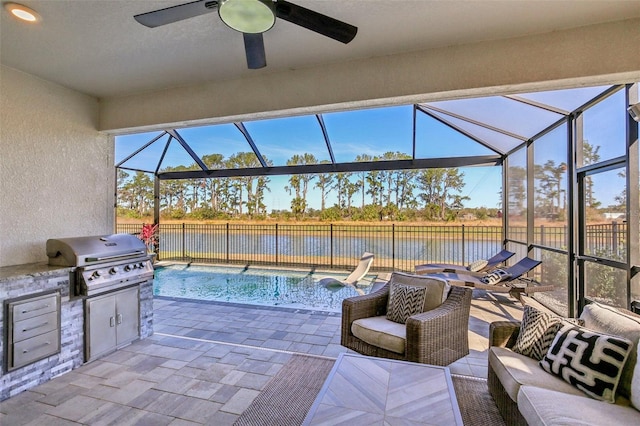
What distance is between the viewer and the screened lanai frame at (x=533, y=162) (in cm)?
288

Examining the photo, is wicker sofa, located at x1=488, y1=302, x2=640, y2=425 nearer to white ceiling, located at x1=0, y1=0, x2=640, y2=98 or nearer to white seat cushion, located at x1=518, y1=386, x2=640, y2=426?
white seat cushion, located at x1=518, y1=386, x2=640, y2=426

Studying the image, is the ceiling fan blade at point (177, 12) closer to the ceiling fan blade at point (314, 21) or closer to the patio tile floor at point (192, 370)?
the ceiling fan blade at point (314, 21)

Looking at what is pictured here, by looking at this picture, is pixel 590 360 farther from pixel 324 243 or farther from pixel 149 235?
pixel 149 235

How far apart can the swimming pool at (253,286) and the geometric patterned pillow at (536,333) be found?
2.74 meters

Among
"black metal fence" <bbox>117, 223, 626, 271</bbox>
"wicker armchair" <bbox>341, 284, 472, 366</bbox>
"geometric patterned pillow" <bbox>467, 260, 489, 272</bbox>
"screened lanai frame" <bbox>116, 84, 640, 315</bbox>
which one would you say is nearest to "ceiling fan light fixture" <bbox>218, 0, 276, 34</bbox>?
"wicker armchair" <bbox>341, 284, 472, 366</bbox>

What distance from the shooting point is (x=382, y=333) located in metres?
2.64

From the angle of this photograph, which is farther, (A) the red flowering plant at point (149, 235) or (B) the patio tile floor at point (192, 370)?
(A) the red flowering plant at point (149, 235)

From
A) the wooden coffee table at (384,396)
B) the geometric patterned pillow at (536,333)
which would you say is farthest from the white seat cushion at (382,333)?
the geometric patterned pillow at (536,333)

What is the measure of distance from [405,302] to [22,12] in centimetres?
371

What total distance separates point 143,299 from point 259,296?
226 centimetres

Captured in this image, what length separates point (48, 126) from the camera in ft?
11.0

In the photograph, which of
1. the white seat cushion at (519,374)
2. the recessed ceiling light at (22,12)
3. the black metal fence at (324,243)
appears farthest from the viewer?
the black metal fence at (324,243)

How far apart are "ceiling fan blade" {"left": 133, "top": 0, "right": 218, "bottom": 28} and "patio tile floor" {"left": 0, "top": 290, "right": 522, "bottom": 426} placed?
8.56 ft

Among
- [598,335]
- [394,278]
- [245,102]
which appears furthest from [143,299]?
[598,335]
